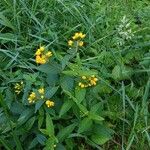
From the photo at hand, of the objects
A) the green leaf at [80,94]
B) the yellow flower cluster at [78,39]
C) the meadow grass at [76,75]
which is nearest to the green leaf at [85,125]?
the meadow grass at [76,75]

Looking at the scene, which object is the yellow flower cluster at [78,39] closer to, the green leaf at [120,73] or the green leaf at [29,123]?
the green leaf at [120,73]

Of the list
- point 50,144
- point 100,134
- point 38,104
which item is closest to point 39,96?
point 38,104

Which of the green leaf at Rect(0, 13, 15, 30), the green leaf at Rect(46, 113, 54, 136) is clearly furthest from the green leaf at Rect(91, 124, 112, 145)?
the green leaf at Rect(0, 13, 15, 30)

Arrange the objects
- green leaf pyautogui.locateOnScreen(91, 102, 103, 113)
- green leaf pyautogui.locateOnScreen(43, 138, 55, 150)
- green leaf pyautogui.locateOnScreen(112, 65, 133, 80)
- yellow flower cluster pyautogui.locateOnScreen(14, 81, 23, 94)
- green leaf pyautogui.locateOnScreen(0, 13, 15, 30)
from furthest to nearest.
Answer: green leaf pyautogui.locateOnScreen(0, 13, 15, 30) < green leaf pyautogui.locateOnScreen(112, 65, 133, 80) < yellow flower cluster pyautogui.locateOnScreen(14, 81, 23, 94) < green leaf pyautogui.locateOnScreen(91, 102, 103, 113) < green leaf pyautogui.locateOnScreen(43, 138, 55, 150)

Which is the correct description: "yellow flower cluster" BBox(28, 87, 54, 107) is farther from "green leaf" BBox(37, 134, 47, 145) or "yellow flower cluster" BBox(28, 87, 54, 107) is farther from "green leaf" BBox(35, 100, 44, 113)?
"green leaf" BBox(37, 134, 47, 145)

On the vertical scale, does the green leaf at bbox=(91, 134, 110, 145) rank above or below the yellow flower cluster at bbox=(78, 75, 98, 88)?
below

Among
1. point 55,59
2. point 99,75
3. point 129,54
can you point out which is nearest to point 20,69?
point 55,59

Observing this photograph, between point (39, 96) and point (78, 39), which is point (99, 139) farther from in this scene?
point (78, 39)
